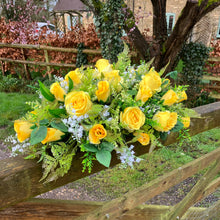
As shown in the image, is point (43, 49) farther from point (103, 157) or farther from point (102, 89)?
point (103, 157)

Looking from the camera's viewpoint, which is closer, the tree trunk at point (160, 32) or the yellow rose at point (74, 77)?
the yellow rose at point (74, 77)

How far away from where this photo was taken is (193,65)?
16.7 feet

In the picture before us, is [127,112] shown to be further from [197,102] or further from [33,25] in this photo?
[33,25]

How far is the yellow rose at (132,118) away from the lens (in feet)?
2.71

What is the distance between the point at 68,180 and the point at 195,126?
35.9 inches

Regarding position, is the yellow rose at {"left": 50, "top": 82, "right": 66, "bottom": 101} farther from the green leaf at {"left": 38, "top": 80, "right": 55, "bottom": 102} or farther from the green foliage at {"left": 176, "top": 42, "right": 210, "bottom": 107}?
the green foliage at {"left": 176, "top": 42, "right": 210, "bottom": 107}

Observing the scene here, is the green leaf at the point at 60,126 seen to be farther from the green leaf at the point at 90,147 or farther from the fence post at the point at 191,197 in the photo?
the fence post at the point at 191,197

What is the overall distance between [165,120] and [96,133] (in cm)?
31

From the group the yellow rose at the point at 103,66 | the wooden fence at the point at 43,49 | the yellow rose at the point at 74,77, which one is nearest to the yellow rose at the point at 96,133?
the yellow rose at the point at 74,77

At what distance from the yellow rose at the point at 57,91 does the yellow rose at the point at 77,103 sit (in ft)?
0.19

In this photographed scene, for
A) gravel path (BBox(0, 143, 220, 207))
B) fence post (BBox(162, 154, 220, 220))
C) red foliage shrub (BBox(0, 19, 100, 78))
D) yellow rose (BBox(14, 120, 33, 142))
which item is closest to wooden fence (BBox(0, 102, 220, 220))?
fence post (BBox(162, 154, 220, 220))

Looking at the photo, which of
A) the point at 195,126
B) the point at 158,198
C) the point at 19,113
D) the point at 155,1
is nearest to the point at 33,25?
the point at 19,113

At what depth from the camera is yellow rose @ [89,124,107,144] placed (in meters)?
0.78

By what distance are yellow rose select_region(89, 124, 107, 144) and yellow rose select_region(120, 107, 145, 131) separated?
95 millimetres
